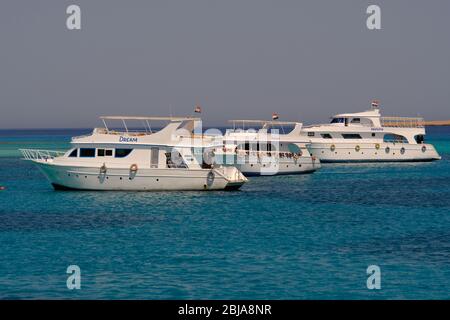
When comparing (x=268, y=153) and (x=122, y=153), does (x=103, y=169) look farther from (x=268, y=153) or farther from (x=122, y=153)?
(x=268, y=153)

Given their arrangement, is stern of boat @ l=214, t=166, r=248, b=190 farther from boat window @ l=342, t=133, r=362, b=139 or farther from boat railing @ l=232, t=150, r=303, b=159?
boat window @ l=342, t=133, r=362, b=139

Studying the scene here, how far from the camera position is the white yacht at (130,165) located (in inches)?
1774

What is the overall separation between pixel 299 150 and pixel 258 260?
43191mm

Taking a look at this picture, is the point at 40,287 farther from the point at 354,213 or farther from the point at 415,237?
the point at 354,213

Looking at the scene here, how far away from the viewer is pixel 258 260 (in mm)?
26500

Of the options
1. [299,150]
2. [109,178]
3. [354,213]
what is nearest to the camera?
[354,213]

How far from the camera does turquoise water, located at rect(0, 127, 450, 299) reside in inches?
890

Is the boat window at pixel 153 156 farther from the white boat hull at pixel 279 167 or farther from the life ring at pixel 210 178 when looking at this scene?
the white boat hull at pixel 279 167

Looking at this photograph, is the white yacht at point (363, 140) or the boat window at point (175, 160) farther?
the white yacht at point (363, 140)

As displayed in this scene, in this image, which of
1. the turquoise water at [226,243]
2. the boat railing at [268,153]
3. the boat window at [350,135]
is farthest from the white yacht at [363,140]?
the turquoise water at [226,243]

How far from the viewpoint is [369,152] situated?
81.1 m

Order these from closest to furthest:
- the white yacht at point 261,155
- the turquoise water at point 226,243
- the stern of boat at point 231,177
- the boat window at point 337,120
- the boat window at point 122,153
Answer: the turquoise water at point 226,243 < the boat window at point 122,153 < the stern of boat at point 231,177 < the white yacht at point 261,155 < the boat window at point 337,120

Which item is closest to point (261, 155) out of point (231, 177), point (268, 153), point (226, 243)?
point (268, 153)
